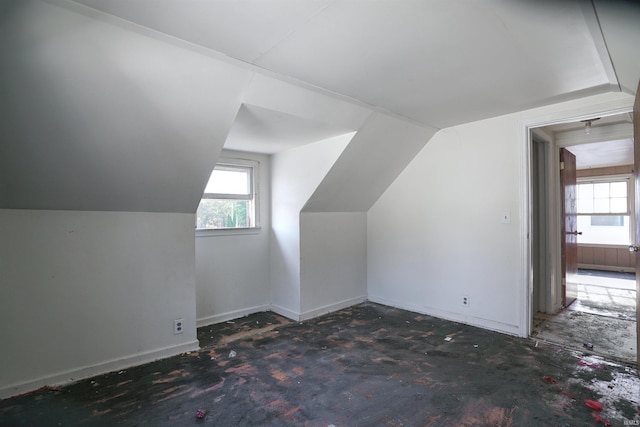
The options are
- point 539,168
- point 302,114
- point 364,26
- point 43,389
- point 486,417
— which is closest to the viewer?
point 364,26

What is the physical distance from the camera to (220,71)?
2.12 m

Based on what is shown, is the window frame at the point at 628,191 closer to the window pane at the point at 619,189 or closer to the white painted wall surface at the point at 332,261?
the window pane at the point at 619,189

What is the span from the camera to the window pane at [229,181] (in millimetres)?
3879

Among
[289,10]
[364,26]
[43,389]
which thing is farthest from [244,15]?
[43,389]

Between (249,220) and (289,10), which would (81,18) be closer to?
(289,10)

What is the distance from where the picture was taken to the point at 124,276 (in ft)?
Result: 8.95

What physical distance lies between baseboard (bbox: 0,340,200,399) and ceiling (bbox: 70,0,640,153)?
206 cm

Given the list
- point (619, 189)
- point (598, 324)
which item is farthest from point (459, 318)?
point (619, 189)

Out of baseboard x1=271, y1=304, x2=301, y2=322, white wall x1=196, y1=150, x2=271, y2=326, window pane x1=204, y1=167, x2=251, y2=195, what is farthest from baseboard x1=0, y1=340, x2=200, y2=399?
window pane x1=204, y1=167, x2=251, y2=195

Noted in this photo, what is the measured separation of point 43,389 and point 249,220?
8.01 ft

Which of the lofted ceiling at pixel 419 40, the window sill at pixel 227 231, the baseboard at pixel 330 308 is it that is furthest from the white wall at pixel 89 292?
the lofted ceiling at pixel 419 40

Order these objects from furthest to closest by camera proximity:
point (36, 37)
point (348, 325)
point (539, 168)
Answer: point (539, 168) < point (348, 325) < point (36, 37)

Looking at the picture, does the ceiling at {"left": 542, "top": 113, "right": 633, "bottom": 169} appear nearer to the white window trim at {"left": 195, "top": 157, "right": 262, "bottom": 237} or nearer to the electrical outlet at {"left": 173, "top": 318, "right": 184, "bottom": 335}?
A: the white window trim at {"left": 195, "top": 157, "right": 262, "bottom": 237}

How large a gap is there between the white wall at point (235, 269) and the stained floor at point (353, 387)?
0.60 metres
